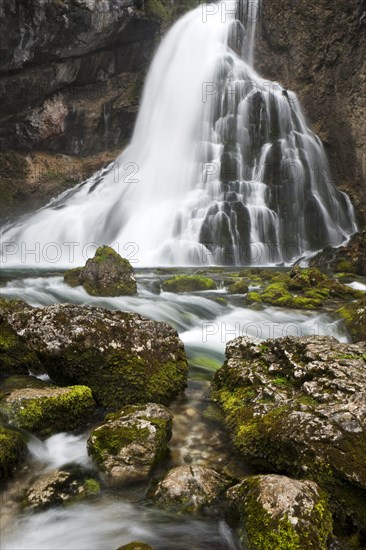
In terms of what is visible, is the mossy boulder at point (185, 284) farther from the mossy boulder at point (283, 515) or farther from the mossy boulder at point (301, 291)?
the mossy boulder at point (283, 515)

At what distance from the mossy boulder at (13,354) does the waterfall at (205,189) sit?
15.7 m

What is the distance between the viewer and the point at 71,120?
106 feet

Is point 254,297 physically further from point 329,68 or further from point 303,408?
point 329,68

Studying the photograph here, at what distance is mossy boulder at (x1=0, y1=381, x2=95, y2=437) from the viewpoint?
4688 millimetres

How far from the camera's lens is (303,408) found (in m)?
4.23

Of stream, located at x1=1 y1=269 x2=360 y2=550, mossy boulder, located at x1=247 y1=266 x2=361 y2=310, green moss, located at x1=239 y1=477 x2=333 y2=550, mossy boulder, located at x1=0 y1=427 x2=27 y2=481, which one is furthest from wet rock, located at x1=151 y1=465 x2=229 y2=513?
mossy boulder, located at x1=247 y1=266 x2=361 y2=310

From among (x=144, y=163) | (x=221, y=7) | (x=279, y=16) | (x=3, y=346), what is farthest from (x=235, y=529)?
(x=221, y=7)

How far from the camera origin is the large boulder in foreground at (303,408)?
359cm

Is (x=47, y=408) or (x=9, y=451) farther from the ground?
(x=47, y=408)

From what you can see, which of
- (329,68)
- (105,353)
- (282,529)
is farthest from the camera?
(329,68)

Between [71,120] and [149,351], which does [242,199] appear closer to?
[71,120]

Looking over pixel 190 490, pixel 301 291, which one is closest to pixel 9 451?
pixel 190 490

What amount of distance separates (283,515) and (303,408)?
1.40 metres

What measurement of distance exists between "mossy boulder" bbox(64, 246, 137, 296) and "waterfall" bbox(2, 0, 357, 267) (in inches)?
333
